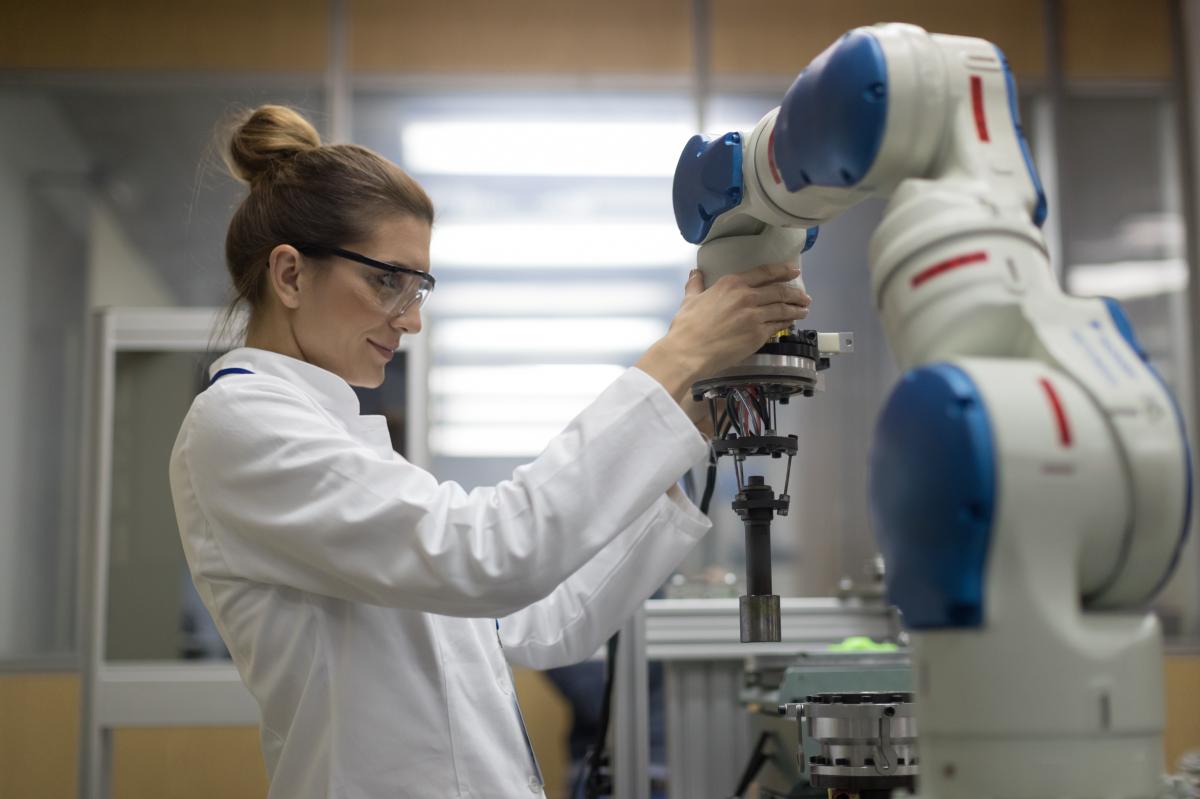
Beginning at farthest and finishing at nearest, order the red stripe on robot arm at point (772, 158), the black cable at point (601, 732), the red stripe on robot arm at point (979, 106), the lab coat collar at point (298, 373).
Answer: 1. the black cable at point (601, 732)
2. the lab coat collar at point (298, 373)
3. the red stripe on robot arm at point (772, 158)
4. the red stripe on robot arm at point (979, 106)

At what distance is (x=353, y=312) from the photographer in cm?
119

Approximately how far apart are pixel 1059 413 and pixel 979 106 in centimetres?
24

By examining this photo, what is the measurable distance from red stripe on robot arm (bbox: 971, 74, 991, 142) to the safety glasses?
2.10 feet

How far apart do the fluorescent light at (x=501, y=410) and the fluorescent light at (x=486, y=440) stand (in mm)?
21

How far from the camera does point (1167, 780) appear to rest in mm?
698

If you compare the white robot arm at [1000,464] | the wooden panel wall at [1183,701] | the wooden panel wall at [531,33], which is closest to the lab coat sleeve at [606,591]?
the white robot arm at [1000,464]

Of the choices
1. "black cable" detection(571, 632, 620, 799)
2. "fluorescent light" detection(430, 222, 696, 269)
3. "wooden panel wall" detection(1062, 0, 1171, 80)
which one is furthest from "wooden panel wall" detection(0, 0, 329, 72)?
"black cable" detection(571, 632, 620, 799)

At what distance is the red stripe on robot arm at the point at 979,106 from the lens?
29.9 inches

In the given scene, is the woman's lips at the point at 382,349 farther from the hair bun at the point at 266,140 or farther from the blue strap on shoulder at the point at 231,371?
the hair bun at the point at 266,140

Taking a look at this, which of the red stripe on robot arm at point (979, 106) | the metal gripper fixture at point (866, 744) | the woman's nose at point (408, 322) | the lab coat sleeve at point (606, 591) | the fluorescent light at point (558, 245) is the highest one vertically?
the fluorescent light at point (558, 245)

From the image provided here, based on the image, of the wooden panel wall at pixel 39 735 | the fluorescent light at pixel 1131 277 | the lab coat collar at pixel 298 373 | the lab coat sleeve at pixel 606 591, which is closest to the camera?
the lab coat collar at pixel 298 373

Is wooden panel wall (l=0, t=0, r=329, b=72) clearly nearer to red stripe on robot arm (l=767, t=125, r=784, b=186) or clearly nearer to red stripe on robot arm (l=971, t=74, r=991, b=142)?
red stripe on robot arm (l=767, t=125, r=784, b=186)

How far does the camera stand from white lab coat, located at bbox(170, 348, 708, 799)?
0.92 meters

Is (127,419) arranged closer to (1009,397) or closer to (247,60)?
(247,60)
